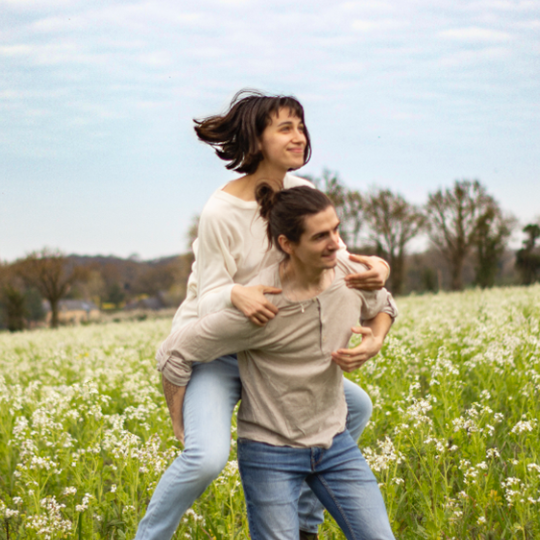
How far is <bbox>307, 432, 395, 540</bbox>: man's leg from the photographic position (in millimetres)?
2594

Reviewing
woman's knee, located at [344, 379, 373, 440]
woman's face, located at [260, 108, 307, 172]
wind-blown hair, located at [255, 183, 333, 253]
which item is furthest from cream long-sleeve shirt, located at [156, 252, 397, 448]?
woman's face, located at [260, 108, 307, 172]

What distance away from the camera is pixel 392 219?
142ft

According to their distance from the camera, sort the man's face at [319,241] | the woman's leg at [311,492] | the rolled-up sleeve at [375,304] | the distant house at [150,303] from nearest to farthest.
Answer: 1. the man's face at [319,241]
2. the rolled-up sleeve at [375,304]
3. the woman's leg at [311,492]
4. the distant house at [150,303]

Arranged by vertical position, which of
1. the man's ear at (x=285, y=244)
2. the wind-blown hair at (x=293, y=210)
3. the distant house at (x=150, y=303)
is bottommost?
the distant house at (x=150, y=303)

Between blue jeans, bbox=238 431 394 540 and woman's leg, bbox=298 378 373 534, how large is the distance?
51cm


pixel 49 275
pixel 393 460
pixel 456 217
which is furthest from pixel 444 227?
pixel 393 460

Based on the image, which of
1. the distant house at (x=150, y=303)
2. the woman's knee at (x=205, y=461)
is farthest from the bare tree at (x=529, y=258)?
the woman's knee at (x=205, y=461)

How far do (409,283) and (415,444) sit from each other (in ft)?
183

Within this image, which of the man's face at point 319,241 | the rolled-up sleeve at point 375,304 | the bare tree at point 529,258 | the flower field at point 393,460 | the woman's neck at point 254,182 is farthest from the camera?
the bare tree at point 529,258

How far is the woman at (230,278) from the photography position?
2678 millimetres

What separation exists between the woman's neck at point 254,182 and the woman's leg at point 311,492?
1204mm

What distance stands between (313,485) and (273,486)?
238 millimetres

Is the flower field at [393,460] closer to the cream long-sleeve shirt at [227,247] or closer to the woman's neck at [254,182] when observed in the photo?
the cream long-sleeve shirt at [227,247]

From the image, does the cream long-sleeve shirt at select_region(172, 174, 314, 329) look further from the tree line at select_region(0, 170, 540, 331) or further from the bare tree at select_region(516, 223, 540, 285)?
the bare tree at select_region(516, 223, 540, 285)
